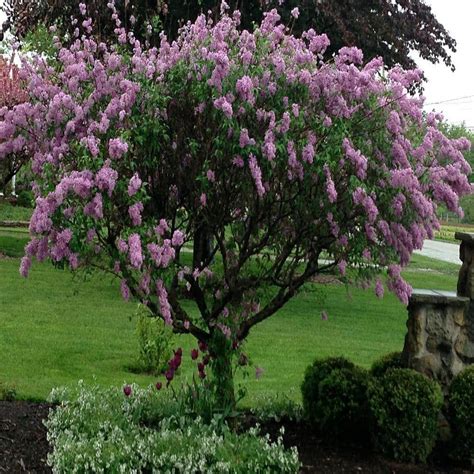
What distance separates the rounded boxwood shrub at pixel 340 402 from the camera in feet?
19.9

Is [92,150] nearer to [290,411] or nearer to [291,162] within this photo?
[291,162]

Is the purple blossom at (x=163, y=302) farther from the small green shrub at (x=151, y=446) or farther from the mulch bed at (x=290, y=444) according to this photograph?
the mulch bed at (x=290, y=444)

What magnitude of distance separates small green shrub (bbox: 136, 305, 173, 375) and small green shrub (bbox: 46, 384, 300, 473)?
213 centimetres

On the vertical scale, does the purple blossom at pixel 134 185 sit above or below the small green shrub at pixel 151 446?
above

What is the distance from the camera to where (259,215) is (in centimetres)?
556

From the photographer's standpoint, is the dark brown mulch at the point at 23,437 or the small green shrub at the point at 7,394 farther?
the small green shrub at the point at 7,394

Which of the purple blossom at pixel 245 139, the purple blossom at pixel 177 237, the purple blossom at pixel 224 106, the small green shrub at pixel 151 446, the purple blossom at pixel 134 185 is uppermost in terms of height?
the purple blossom at pixel 224 106

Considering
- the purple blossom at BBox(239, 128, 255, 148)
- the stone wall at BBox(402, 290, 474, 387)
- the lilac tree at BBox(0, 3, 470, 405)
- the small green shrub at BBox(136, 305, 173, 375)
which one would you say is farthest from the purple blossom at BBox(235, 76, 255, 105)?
the small green shrub at BBox(136, 305, 173, 375)

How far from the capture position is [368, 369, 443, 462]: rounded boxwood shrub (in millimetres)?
5594

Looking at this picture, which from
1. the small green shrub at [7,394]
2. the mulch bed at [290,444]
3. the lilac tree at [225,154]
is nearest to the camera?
the lilac tree at [225,154]

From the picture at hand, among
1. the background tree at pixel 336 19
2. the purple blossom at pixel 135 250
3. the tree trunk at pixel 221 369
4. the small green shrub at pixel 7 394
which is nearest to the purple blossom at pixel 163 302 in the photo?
the purple blossom at pixel 135 250

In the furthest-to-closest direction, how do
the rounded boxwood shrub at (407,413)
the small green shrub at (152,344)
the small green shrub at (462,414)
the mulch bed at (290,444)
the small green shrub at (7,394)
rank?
the small green shrub at (152,344) < the small green shrub at (7,394) < the small green shrub at (462,414) < the rounded boxwood shrub at (407,413) < the mulch bed at (290,444)

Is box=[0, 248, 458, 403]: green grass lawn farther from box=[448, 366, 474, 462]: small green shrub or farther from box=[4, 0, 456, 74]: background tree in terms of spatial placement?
box=[4, 0, 456, 74]: background tree

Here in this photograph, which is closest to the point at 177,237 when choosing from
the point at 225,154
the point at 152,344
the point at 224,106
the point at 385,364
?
the point at 225,154
